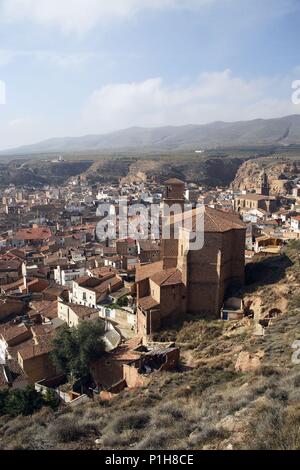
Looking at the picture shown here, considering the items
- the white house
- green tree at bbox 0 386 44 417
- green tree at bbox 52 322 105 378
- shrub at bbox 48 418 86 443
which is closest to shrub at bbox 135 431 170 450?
shrub at bbox 48 418 86 443

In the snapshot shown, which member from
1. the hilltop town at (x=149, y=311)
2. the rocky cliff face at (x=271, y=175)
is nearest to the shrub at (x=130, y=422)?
the hilltop town at (x=149, y=311)

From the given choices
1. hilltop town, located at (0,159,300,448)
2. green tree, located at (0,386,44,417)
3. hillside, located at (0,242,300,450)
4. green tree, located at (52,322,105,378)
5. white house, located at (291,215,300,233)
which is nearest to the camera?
hillside, located at (0,242,300,450)

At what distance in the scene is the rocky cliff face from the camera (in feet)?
287

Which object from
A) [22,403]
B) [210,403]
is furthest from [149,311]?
[210,403]

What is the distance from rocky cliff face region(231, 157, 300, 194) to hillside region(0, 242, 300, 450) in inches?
2652

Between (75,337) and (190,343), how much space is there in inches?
200

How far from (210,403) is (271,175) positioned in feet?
303

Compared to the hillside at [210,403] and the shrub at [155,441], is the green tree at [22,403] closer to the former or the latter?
the hillside at [210,403]

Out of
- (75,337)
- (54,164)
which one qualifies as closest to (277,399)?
(75,337)

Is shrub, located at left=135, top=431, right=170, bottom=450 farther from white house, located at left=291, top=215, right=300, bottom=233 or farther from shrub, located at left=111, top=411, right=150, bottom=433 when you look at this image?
white house, located at left=291, top=215, right=300, bottom=233

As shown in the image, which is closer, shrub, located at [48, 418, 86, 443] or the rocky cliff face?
shrub, located at [48, 418, 86, 443]

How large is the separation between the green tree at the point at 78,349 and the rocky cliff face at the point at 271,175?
69.1 metres
